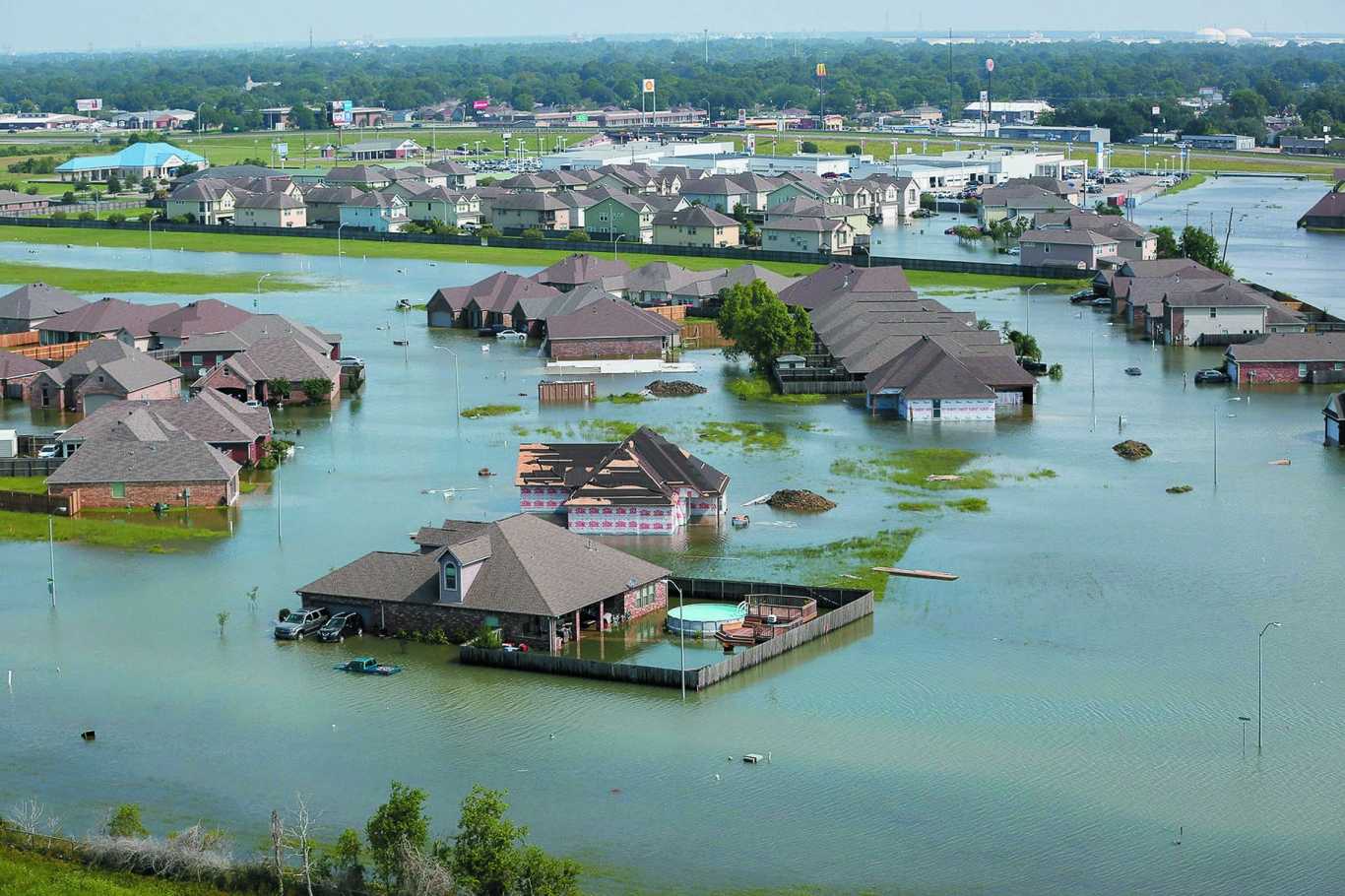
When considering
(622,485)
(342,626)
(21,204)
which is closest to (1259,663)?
(622,485)

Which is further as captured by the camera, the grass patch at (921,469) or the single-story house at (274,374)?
the single-story house at (274,374)

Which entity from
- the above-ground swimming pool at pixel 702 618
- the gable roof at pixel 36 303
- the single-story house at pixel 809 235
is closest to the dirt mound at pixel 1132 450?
the above-ground swimming pool at pixel 702 618

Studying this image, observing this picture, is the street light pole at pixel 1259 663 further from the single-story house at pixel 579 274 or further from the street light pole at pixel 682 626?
the single-story house at pixel 579 274

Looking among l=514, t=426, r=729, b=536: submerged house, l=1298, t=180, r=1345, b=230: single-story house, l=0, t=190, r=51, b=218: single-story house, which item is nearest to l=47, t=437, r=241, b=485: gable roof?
l=514, t=426, r=729, b=536: submerged house

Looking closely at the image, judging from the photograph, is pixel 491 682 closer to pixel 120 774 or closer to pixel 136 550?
pixel 120 774

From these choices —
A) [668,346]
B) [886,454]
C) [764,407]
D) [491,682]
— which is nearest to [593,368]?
[668,346]

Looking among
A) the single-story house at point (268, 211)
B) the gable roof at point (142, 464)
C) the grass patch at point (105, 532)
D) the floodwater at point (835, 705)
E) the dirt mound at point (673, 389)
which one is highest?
the single-story house at point (268, 211)

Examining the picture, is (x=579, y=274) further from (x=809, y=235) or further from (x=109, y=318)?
(x=809, y=235)

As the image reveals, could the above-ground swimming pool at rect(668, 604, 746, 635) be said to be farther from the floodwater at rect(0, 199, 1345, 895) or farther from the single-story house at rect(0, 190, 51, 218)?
the single-story house at rect(0, 190, 51, 218)
